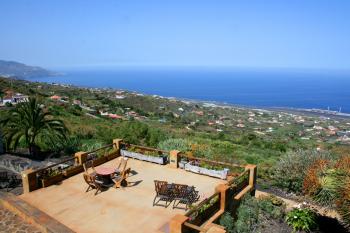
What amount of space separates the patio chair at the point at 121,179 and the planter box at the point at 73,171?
6.04ft

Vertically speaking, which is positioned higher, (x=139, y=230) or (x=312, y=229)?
(x=139, y=230)

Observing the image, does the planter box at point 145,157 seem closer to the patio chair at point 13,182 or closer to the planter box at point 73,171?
the planter box at point 73,171

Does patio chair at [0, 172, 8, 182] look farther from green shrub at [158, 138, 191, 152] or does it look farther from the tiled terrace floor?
green shrub at [158, 138, 191, 152]

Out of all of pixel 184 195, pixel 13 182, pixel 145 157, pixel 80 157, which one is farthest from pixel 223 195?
pixel 13 182

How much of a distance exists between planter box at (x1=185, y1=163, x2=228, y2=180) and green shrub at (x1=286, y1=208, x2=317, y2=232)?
2.46 metres

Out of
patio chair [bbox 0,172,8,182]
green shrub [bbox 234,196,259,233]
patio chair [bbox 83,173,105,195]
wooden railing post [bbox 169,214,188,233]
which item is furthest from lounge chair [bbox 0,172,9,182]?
green shrub [bbox 234,196,259,233]

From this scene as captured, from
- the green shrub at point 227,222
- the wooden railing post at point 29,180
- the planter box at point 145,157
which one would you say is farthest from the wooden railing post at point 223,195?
the wooden railing post at point 29,180

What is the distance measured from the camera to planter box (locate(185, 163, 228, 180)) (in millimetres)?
11416

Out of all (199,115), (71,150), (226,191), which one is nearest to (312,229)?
(226,191)

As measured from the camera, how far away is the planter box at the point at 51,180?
10.8 metres

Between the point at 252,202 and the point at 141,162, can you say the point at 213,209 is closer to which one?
the point at 252,202

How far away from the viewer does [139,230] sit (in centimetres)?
804

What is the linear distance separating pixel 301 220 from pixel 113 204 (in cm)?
591

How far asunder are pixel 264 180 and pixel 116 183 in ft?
25.6
